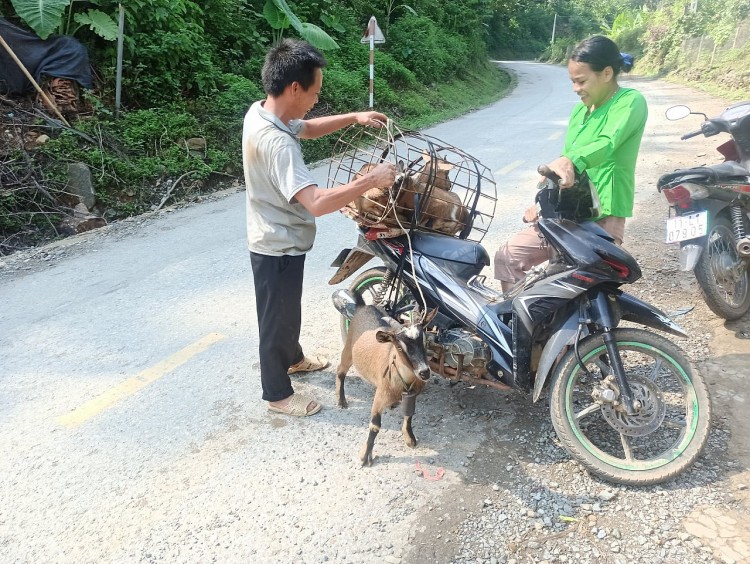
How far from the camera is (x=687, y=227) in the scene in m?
3.83

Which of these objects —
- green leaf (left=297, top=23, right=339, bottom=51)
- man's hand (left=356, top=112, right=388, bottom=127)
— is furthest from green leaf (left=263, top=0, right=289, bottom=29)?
man's hand (left=356, top=112, right=388, bottom=127)

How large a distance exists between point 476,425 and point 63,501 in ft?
6.88

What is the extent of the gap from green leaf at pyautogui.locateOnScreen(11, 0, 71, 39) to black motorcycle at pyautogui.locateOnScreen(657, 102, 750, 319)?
25.7ft

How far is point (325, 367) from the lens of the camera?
3791 millimetres

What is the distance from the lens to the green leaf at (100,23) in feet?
27.3

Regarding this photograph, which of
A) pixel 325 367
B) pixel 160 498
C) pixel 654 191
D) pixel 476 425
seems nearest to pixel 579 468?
pixel 476 425

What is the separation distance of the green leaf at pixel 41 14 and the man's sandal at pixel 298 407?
23.5 feet

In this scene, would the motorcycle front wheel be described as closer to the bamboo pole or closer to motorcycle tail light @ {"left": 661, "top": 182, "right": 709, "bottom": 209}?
motorcycle tail light @ {"left": 661, "top": 182, "right": 709, "bottom": 209}

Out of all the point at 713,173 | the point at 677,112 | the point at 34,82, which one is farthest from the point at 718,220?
the point at 34,82

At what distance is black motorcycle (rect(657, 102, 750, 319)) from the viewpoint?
3.82 meters

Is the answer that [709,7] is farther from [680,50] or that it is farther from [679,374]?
[679,374]

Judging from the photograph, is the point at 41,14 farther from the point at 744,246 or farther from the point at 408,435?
the point at 744,246

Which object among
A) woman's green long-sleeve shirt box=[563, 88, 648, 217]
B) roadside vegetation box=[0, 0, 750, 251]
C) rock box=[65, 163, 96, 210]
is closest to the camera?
woman's green long-sleeve shirt box=[563, 88, 648, 217]

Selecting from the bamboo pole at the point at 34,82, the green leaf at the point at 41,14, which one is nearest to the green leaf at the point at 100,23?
the green leaf at the point at 41,14
